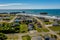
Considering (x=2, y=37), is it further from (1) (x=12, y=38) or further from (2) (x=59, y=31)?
(2) (x=59, y=31)

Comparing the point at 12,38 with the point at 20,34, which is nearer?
the point at 12,38

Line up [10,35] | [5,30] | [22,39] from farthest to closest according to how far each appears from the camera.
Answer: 1. [5,30]
2. [10,35]
3. [22,39]

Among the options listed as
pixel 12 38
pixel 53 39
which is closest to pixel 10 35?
pixel 12 38

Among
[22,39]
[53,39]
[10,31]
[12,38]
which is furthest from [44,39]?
[10,31]

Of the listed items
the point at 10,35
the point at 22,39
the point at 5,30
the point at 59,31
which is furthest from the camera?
the point at 59,31

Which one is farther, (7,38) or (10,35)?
(10,35)

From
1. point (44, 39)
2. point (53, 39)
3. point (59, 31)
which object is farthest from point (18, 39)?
point (59, 31)

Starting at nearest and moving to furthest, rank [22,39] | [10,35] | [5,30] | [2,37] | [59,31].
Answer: [2,37]
[22,39]
[10,35]
[5,30]
[59,31]

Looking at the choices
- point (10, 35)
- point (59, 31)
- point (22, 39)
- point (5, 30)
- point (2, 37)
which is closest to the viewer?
point (2, 37)

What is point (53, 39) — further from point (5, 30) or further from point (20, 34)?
point (5, 30)
